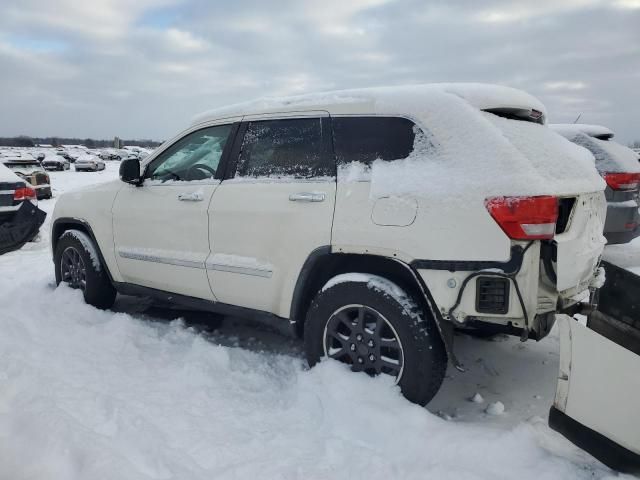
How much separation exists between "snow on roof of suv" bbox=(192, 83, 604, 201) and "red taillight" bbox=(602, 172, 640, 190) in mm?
2870

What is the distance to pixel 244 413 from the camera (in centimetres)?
280

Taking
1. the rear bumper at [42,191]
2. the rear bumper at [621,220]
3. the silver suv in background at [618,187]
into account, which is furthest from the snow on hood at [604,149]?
the rear bumper at [42,191]

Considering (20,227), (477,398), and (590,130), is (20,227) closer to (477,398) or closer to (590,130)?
(477,398)

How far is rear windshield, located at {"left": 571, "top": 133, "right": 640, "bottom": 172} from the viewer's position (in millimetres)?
5645

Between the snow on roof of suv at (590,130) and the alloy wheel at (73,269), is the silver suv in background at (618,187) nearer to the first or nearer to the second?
the snow on roof of suv at (590,130)

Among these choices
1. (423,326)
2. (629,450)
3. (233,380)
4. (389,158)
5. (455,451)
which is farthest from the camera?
(233,380)

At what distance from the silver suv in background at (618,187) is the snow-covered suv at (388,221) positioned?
276 cm

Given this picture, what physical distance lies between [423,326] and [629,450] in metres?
1.05

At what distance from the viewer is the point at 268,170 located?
3.37 meters

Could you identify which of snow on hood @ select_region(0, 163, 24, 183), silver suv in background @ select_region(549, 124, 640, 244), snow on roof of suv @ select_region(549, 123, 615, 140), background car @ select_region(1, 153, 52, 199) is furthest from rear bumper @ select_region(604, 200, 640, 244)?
background car @ select_region(1, 153, 52, 199)

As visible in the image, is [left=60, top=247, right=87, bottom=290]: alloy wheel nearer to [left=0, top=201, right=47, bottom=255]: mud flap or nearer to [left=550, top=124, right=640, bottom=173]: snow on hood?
[left=0, top=201, right=47, bottom=255]: mud flap

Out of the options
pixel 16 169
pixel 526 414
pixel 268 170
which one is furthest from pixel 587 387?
pixel 16 169

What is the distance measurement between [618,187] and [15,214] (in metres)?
7.34

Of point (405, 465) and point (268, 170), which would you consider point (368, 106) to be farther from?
point (405, 465)
